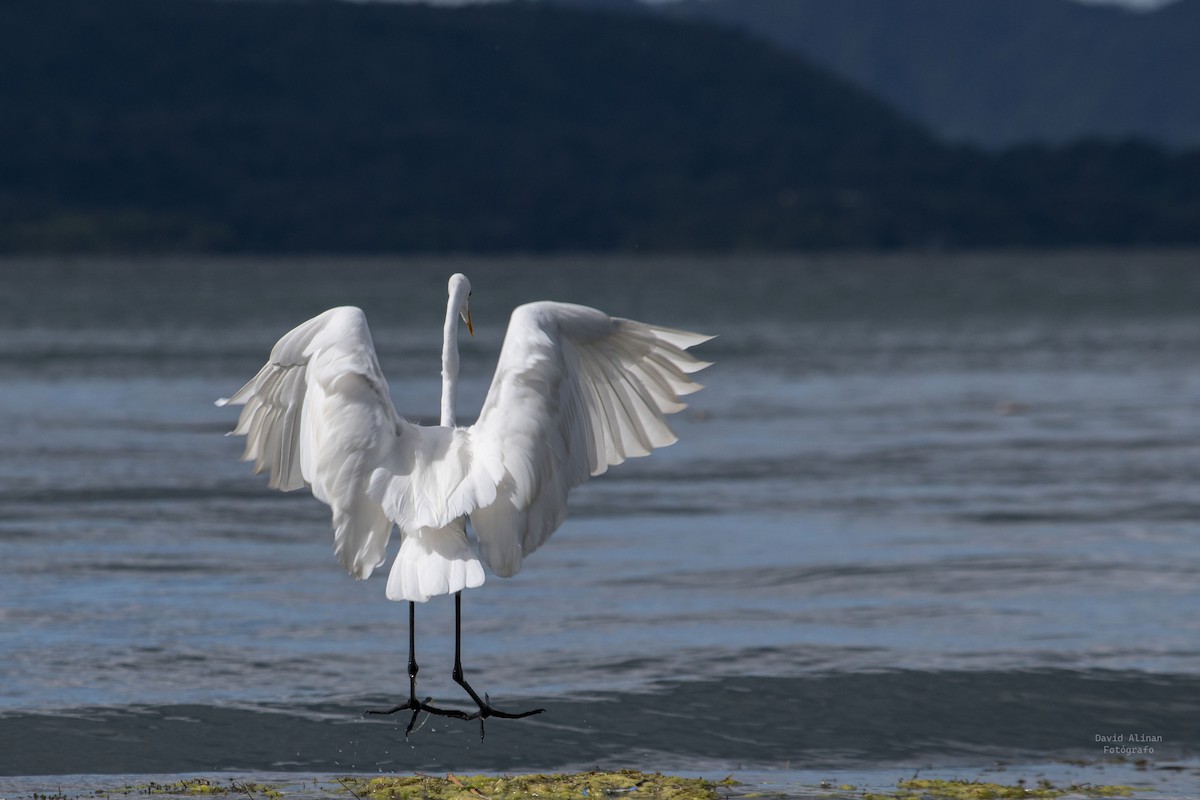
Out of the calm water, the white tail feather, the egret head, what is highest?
the egret head

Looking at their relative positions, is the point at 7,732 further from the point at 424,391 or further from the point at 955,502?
the point at 424,391

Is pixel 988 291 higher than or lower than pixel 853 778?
higher

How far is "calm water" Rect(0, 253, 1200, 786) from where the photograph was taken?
11.2 metres

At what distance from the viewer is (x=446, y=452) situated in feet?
30.9

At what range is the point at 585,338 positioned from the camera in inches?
394

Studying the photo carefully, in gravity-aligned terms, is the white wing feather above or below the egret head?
below

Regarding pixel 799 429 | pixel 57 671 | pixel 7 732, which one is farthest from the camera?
pixel 799 429

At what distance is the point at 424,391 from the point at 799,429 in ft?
30.5

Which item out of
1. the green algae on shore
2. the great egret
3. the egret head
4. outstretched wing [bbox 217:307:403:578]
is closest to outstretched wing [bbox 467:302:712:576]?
the great egret

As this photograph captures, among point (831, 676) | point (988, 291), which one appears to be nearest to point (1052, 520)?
point (831, 676)

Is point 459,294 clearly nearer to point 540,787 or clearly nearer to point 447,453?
point 447,453

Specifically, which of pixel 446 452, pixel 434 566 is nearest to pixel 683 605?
pixel 446 452

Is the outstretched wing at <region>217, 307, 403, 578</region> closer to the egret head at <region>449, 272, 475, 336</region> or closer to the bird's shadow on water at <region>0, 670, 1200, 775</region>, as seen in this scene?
the egret head at <region>449, 272, 475, 336</region>

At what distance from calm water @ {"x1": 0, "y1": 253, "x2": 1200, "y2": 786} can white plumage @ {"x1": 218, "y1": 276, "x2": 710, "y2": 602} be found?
6.20 feet
